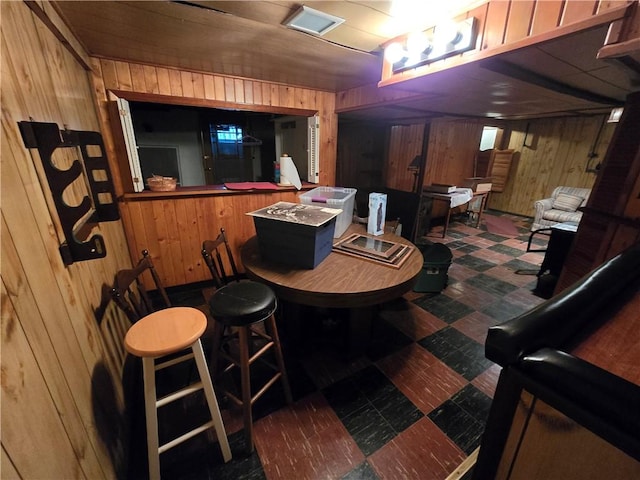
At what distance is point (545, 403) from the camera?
0.58m

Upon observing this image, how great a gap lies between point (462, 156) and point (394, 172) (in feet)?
5.84

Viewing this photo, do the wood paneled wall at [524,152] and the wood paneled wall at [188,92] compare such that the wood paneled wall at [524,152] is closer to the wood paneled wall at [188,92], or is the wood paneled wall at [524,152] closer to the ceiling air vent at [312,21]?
the wood paneled wall at [188,92]

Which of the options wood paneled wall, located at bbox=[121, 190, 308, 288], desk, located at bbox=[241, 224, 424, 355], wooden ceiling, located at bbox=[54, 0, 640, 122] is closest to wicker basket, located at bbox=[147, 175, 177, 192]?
wood paneled wall, located at bbox=[121, 190, 308, 288]

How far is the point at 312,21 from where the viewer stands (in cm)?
130

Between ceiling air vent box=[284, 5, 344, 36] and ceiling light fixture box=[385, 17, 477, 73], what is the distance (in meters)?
0.37

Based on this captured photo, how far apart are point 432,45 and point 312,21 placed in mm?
600

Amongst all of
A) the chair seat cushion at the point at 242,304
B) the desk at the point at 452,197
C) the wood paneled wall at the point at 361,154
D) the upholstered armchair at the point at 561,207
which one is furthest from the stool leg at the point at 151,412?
the upholstered armchair at the point at 561,207

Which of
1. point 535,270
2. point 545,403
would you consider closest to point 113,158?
point 545,403

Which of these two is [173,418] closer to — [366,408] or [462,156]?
[366,408]

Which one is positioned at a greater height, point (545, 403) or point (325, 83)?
point (325, 83)

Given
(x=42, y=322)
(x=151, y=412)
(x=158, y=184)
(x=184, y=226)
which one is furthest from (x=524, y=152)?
Answer: (x=42, y=322)

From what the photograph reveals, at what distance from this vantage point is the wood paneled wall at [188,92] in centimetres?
209

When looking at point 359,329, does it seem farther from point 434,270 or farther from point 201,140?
point 201,140

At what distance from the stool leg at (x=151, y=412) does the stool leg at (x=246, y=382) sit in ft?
1.14
